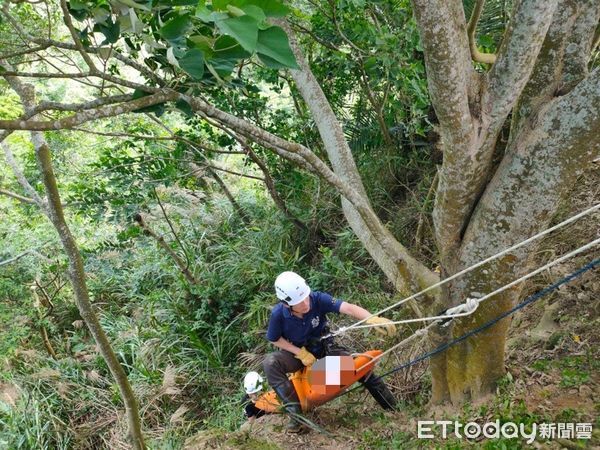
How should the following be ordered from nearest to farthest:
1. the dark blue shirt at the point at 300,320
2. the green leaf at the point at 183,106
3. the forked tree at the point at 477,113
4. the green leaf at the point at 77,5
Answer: the green leaf at the point at 77,5, the forked tree at the point at 477,113, the green leaf at the point at 183,106, the dark blue shirt at the point at 300,320

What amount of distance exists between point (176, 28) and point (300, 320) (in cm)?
312

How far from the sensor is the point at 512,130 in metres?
2.93

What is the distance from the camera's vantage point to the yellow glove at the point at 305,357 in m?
4.45

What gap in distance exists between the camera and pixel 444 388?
3.69 metres

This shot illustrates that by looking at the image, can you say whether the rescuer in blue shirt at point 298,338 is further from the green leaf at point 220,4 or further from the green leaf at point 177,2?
the green leaf at point 220,4

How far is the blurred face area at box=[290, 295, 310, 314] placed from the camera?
4267mm

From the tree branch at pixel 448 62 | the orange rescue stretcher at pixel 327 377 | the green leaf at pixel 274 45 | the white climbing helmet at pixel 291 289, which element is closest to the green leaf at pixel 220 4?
the green leaf at pixel 274 45

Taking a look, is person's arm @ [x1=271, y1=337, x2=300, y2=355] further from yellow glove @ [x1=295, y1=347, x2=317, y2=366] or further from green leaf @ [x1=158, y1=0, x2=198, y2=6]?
green leaf @ [x1=158, y1=0, x2=198, y2=6]

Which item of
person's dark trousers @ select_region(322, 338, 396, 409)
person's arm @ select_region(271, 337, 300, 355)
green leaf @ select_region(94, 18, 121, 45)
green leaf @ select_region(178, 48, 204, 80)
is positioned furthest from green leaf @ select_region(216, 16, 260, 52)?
person's dark trousers @ select_region(322, 338, 396, 409)

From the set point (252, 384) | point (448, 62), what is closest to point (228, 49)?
point (448, 62)

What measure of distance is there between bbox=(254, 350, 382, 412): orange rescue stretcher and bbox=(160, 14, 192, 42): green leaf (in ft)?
10.3

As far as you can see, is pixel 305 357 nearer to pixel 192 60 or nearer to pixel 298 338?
pixel 298 338

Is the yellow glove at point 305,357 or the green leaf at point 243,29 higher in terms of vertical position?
the green leaf at point 243,29

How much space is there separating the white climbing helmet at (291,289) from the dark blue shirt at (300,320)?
20cm
